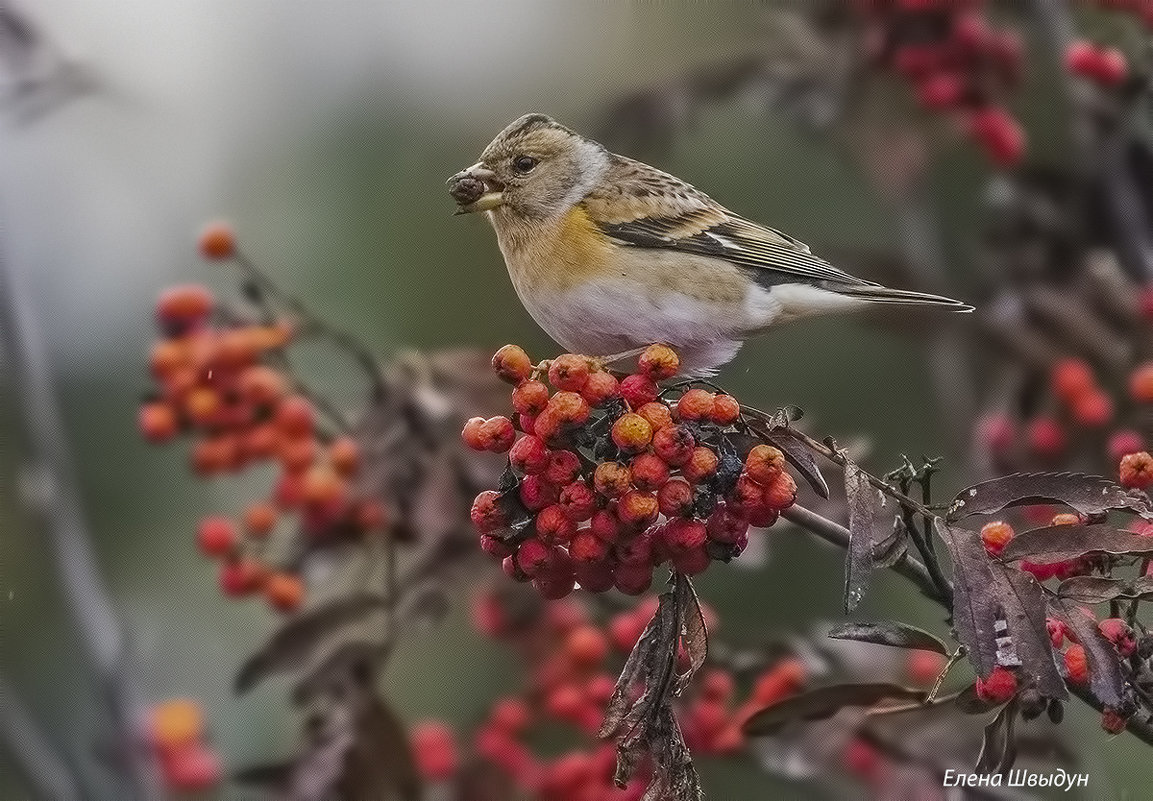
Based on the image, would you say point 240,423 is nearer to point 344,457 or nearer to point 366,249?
point 344,457

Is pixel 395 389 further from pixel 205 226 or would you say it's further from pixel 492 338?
pixel 492 338

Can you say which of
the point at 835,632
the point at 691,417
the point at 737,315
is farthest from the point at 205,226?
the point at 835,632

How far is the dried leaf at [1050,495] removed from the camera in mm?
1142

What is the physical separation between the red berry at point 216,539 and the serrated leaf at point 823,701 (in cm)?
124

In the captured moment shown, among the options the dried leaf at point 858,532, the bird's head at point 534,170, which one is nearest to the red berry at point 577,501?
the dried leaf at point 858,532

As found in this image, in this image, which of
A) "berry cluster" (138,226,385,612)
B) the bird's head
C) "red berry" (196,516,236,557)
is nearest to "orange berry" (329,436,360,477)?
"berry cluster" (138,226,385,612)

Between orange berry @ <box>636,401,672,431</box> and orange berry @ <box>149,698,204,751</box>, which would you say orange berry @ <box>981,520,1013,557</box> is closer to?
orange berry @ <box>636,401,672,431</box>

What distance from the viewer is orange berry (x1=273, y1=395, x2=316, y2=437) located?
90.7 inches

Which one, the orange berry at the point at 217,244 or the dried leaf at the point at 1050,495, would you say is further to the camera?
the orange berry at the point at 217,244

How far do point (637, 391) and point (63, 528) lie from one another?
1118 mm

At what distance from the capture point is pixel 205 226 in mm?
2271

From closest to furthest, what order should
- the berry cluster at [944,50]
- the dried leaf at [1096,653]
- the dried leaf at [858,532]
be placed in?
the dried leaf at [858,532]
the dried leaf at [1096,653]
the berry cluster at [944,50]

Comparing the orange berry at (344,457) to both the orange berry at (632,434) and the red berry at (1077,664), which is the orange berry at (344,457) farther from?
the red berry at (1077,664)

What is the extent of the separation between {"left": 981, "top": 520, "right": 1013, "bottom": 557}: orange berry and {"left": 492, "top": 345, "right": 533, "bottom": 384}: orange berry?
48cm
